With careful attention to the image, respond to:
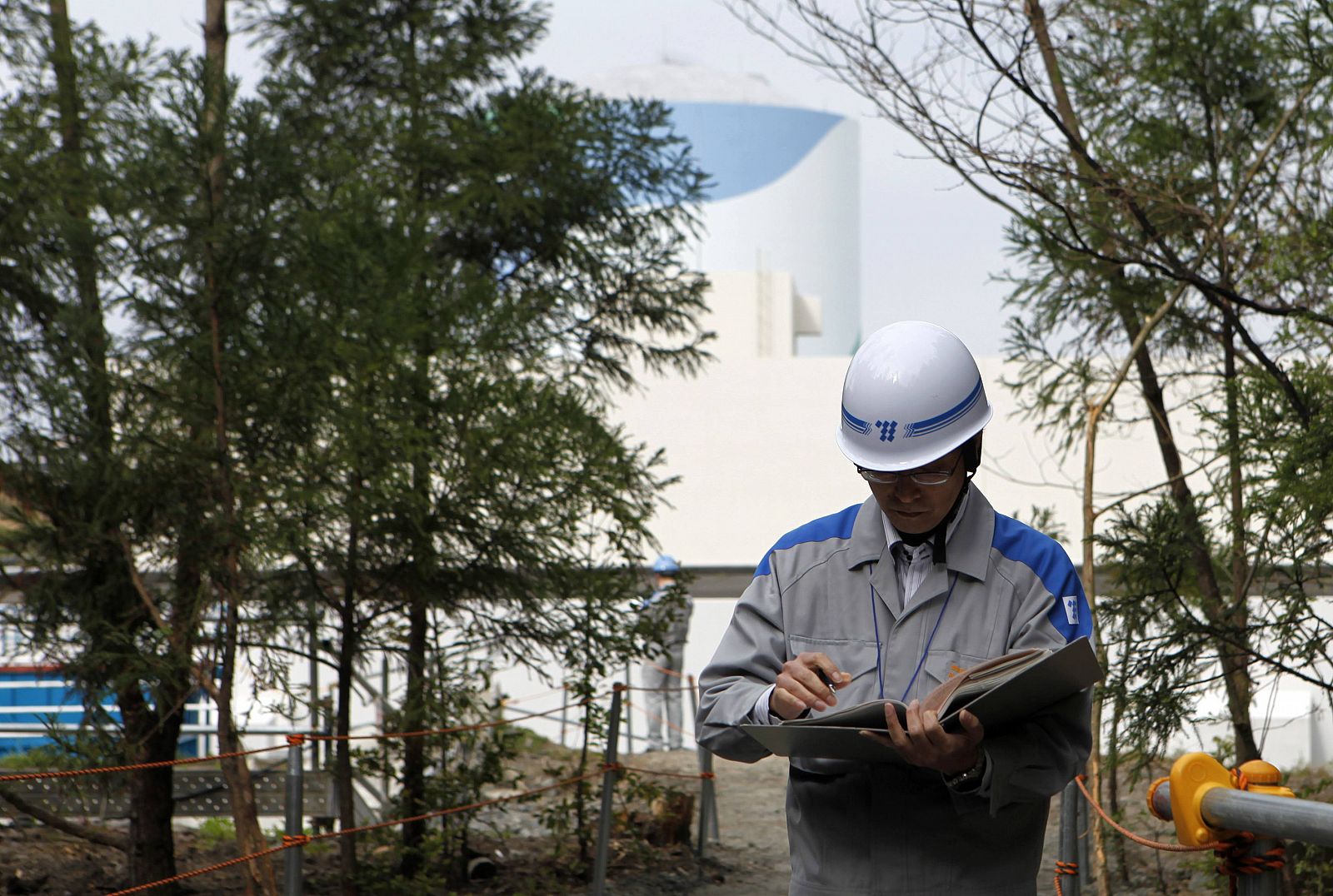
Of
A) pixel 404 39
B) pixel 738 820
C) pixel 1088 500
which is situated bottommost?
pixel 738 820

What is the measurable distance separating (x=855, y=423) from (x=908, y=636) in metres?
0.40

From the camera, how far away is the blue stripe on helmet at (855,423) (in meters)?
2.56

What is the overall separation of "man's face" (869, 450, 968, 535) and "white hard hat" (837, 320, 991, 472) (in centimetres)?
4

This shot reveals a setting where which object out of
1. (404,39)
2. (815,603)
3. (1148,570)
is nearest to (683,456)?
(404,39)

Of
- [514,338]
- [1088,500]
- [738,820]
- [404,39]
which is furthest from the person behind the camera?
[738,820]

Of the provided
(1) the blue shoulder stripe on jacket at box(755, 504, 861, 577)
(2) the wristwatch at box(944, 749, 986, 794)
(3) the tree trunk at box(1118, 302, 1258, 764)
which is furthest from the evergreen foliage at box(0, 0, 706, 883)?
(2) the wristwatch at box(944, 749, 986, 794)

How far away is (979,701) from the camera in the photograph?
213 centimetres

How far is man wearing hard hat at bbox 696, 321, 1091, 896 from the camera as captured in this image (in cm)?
237

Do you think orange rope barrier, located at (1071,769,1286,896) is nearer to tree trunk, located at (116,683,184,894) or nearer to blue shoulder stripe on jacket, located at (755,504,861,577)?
blue shoulder stripe on jacket, located at (755,504,861,577)

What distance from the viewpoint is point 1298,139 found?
6520mm

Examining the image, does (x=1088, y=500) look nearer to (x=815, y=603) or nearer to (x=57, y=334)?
(x=815, y=603)

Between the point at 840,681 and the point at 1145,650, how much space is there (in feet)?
13.9

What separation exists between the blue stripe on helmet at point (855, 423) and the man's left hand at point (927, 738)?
55 centimetres

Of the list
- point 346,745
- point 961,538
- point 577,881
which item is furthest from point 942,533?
point 577,881
